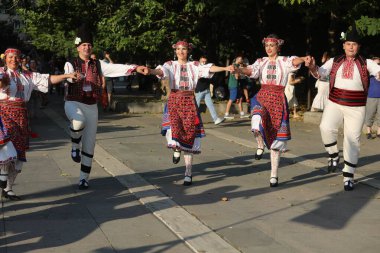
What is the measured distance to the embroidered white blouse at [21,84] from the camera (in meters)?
7.68

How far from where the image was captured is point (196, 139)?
912 cm

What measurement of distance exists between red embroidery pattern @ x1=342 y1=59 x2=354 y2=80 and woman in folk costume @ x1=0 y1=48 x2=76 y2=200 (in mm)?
3531

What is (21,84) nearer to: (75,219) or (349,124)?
(75,219)

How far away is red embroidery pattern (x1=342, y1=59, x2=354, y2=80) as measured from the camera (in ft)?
28.8

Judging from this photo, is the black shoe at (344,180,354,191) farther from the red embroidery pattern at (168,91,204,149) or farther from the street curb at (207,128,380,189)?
the red embroidery pattern at (168,91,204,149)

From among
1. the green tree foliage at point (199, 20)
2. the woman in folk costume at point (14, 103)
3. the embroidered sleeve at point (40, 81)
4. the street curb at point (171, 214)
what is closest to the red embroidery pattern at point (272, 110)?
the street curb at point (171, 214)

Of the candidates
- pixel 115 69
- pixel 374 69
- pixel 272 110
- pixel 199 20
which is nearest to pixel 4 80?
pixel 115 69

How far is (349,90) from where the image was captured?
8852mm

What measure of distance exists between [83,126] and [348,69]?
353cm

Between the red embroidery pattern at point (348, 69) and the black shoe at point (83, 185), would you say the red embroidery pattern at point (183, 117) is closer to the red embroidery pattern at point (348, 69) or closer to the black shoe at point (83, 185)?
the black shoe at point (83, 185)

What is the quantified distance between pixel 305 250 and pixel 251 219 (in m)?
1.21

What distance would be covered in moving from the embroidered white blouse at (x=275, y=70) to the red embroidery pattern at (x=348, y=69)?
0.60 meters

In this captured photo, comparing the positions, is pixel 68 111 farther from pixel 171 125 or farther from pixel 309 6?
pixel 309 6

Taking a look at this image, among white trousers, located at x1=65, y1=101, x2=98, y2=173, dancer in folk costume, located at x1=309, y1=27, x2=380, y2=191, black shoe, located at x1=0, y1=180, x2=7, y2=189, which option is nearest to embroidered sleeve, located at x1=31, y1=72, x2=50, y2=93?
white trousers, located at x1=65, y1=101, x2=98, y2=173
